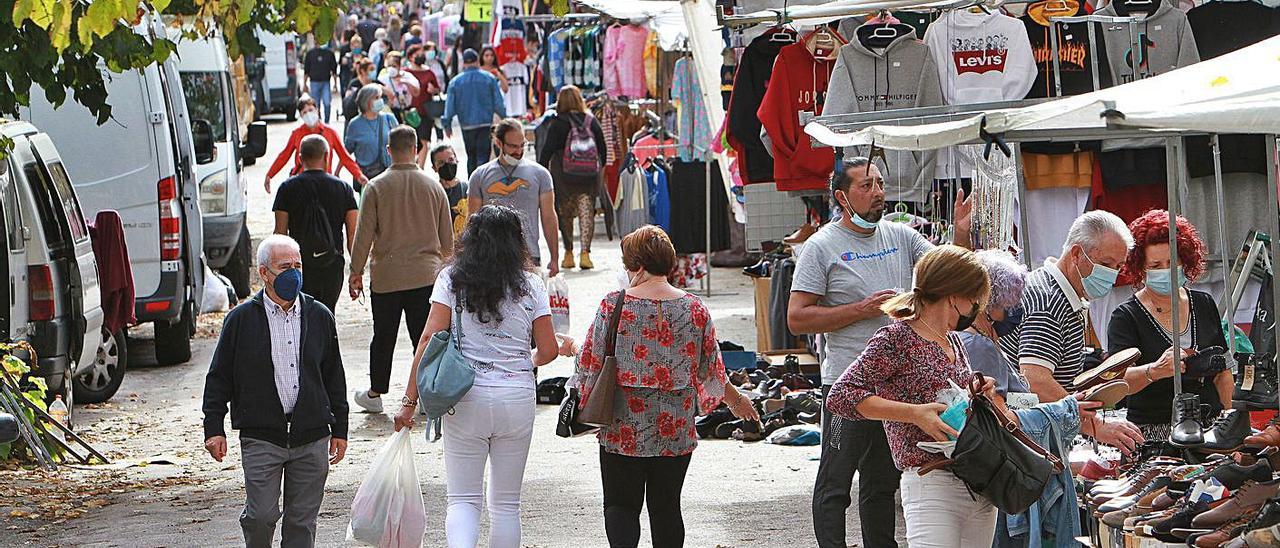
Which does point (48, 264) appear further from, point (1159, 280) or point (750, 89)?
point (1159, 280)

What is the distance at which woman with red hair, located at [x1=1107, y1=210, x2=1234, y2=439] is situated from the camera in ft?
22.0

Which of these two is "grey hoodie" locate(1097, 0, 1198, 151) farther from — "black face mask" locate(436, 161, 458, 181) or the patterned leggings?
the patterned leggings

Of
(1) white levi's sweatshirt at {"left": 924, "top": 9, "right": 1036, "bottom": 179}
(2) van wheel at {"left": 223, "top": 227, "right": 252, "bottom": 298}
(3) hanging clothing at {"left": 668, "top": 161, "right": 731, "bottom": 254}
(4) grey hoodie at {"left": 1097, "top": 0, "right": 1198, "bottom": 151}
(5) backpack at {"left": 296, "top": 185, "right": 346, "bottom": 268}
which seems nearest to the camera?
(4) grey hoodie at {"left": 1097, "top": 0, "right": 1198, "bottom": 151}

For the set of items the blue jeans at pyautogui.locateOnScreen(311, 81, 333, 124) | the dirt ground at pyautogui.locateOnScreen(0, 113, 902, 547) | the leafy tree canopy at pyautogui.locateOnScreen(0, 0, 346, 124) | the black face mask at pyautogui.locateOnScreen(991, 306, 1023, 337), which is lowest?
the dirt ground at pyautogui.locateOnScreen(0, 113, 902, 547)

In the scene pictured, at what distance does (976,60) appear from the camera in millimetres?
9625

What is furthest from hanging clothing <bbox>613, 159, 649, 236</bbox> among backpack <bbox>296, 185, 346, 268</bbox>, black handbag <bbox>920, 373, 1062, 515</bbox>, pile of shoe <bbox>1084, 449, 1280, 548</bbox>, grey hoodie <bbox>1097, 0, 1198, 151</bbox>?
black handbag <bbox>920, 373, 1062, 515</bbox>

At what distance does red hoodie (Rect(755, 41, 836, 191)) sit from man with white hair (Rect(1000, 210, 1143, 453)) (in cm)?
353

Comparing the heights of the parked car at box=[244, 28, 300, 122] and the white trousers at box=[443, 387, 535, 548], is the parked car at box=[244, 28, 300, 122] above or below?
above

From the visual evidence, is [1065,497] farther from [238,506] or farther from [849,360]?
[238,506]

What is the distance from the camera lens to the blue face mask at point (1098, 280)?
6543mm

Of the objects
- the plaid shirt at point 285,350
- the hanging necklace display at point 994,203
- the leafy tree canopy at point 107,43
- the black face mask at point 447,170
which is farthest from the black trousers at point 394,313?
the plaid shirt at point 285,350

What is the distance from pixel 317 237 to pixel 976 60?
14.4 feet

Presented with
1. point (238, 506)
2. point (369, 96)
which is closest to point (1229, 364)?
point (238, 506)

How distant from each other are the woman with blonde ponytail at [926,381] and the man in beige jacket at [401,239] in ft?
18.6
